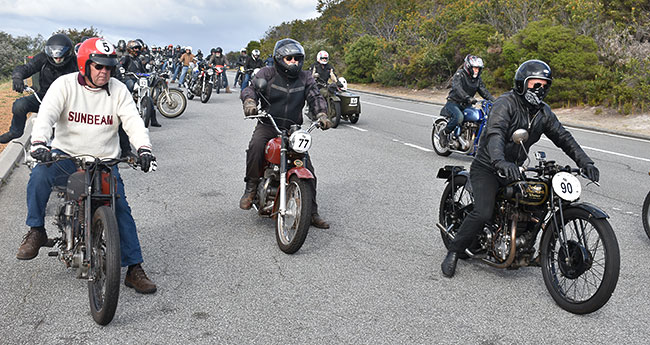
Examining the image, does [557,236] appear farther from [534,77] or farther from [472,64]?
[472,64]

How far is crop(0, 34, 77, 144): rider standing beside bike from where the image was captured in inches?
264

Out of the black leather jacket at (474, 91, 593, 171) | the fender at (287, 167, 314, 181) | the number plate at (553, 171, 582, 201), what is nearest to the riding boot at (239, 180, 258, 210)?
the fender at (287, 167, 314, 181)

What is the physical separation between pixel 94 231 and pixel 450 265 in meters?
2.78

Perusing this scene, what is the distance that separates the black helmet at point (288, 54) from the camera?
602cm

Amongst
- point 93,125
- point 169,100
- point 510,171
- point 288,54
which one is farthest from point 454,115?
point 169,100

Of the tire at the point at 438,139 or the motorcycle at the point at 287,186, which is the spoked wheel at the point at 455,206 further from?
the tire at the point at 438,139

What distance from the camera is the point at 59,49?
6.66m

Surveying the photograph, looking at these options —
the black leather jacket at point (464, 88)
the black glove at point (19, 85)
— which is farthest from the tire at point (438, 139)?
the black glove at point (19, 85)

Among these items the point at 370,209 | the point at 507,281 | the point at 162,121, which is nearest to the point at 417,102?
the point at 162,121

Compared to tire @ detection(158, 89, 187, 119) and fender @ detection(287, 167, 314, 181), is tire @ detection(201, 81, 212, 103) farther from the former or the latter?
fender @ detection(287, 167, 314, 181)

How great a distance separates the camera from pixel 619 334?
13.2 feet

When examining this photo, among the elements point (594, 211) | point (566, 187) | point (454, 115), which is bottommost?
point (454, 115)

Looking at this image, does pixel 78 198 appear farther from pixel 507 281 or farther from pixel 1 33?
pixel 1 33

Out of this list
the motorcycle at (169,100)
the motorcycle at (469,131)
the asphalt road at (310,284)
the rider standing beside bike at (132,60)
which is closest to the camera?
the asphalt road at (310,284)
